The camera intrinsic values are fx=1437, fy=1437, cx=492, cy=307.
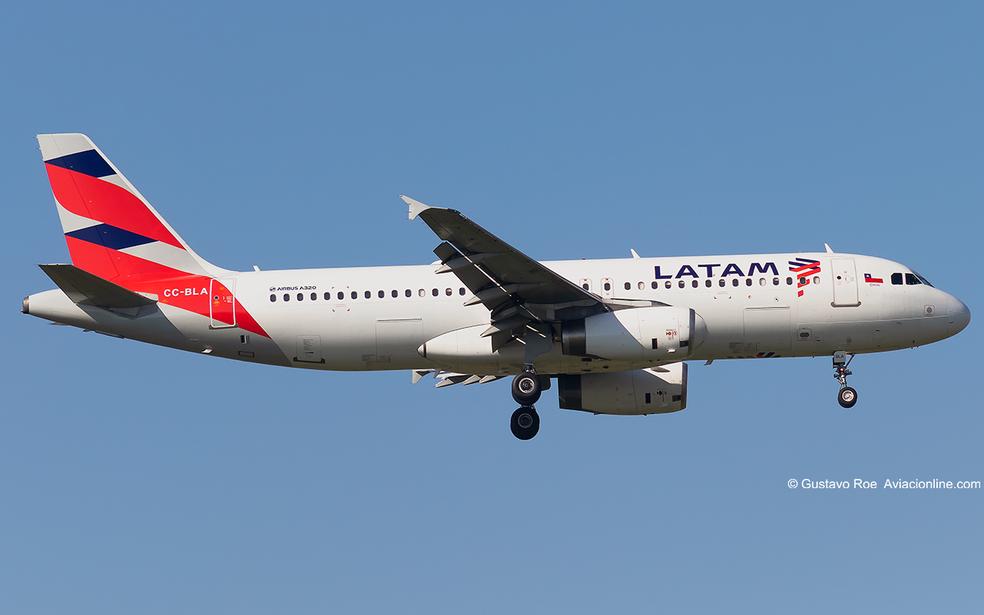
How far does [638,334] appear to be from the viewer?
41.5 meters

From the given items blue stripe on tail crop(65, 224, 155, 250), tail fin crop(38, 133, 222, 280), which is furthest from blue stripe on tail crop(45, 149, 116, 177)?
blue stripe on tail crop(65, 224, 155, 250)

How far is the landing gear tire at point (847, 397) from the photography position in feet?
147

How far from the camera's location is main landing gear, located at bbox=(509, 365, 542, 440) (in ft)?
142

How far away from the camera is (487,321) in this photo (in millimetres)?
43312

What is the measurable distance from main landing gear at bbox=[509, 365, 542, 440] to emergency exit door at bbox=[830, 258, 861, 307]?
369 inches

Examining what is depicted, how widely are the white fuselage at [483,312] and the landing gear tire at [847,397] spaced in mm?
1394

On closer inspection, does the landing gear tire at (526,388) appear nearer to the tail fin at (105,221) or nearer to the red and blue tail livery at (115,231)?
the red and blue tail livery at (115,231)

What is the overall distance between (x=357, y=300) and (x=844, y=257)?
15.1 m

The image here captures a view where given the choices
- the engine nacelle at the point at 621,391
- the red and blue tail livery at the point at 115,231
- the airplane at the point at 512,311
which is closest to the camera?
the airplane at the point at 512,311

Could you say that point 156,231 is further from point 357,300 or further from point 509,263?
point 509,263

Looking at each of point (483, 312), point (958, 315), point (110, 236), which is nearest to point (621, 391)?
point (483, 312)

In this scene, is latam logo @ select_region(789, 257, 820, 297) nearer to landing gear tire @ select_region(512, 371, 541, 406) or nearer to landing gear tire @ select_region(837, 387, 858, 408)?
landing gear tire @ select_region(837, 387, 858, 408)

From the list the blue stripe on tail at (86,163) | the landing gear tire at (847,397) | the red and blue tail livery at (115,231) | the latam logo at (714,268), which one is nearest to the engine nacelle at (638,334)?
the latam logo at (714,268)

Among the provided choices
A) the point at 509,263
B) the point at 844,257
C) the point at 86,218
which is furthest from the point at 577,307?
the point at 86,218
